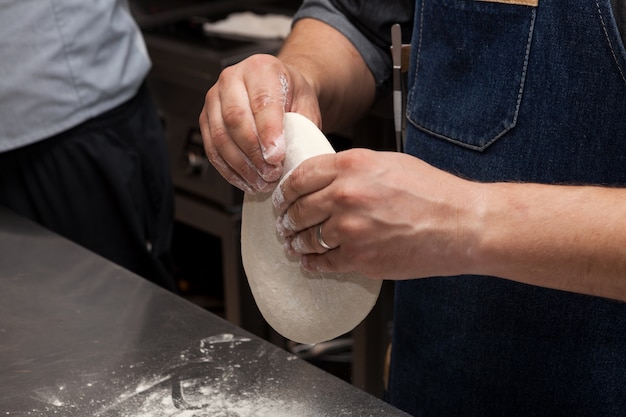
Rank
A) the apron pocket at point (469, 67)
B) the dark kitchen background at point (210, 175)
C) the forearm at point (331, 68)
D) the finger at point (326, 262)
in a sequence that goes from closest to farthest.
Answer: the finger at point (326, 262) → the apron pocket at point (469, 67) → the forearm at point (331, 68) → the dark kitchen background at point (210, 175)

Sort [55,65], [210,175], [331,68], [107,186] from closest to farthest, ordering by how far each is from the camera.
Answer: [331,68] → [55,65] → [107,186] → [210,175]

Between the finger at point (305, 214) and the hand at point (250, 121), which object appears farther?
the hand at point (250, 121)

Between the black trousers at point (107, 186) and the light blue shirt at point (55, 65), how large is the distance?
4cm

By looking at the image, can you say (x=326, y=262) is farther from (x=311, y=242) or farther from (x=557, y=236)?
(x=557, y=236)

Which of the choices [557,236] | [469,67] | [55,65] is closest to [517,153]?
[469,67]

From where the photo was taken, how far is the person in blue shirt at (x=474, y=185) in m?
0.84

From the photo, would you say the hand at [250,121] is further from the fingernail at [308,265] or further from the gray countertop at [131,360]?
the gray countertop at [131,360]

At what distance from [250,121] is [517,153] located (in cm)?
32

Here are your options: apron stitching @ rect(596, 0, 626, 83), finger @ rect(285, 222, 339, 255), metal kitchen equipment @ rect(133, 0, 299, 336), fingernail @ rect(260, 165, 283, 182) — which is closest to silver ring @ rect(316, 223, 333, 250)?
finger @ rect(285, 222, 339, 255)

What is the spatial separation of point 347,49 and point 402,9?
10 centimetres

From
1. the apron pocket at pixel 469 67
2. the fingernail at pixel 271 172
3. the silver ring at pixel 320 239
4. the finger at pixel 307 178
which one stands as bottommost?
the silver ring at pixel 320 239

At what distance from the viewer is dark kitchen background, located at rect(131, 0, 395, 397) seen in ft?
6.32

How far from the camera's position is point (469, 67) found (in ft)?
3.50

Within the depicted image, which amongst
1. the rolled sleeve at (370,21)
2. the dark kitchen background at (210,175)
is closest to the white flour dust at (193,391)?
the rolled sleeve at (370,21)
